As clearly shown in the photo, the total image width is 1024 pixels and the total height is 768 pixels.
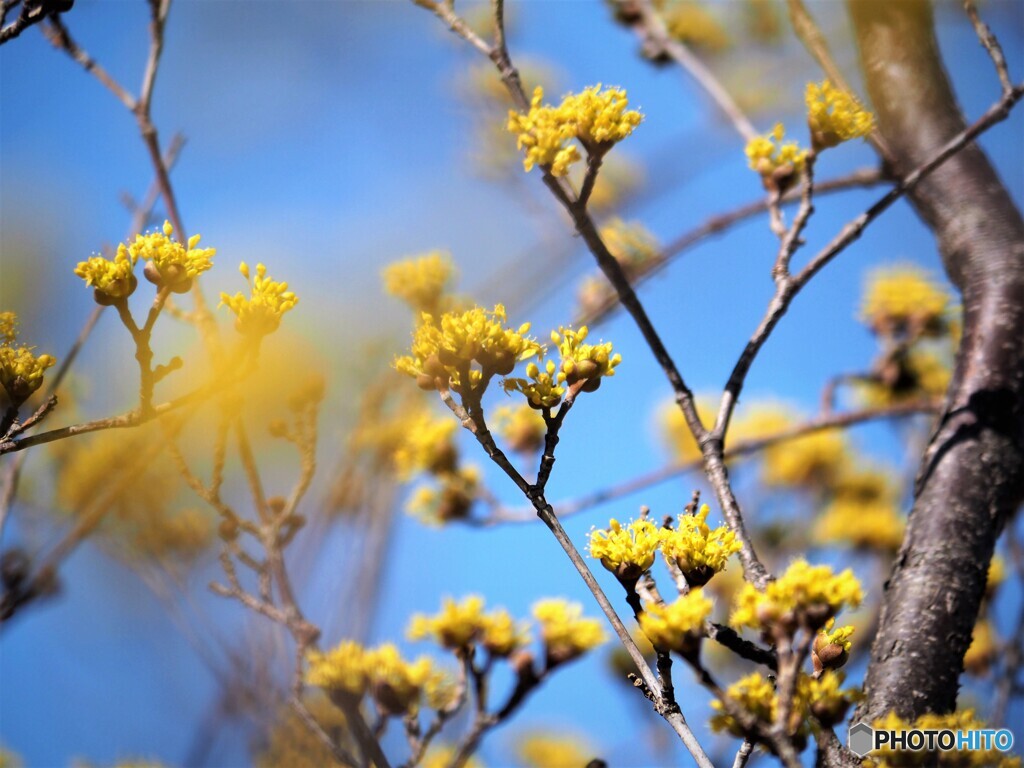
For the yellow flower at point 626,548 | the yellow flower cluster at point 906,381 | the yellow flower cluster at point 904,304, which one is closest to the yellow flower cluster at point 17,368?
the yellow flower at point 626,548

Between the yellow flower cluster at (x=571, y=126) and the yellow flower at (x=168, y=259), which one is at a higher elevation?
the yellow flower cluster at (x=571, y=126)

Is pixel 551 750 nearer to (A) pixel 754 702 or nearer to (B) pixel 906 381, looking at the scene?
(B) pixel 906 381

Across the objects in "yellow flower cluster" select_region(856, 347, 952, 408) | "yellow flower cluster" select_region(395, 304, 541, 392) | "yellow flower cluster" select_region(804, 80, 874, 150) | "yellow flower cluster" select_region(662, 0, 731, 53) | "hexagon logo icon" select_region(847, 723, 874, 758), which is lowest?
"hexagon logo icon" select_region(847, 723, 874, 758)

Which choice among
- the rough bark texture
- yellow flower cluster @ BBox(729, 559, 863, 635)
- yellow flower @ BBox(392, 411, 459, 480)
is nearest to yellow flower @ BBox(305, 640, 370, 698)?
yellow flower cluster @ BBox(729, 559, 863, 635)

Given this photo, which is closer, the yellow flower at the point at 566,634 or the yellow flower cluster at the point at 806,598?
the yellow flower cluster at the point at 806,598

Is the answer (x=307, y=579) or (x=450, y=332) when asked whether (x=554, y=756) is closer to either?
(x=307, y=579)

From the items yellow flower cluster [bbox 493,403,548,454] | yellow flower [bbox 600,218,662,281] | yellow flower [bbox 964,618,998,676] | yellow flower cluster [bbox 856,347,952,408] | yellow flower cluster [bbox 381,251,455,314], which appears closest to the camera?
yellow flower cluster [bbox 381,251,455,314]

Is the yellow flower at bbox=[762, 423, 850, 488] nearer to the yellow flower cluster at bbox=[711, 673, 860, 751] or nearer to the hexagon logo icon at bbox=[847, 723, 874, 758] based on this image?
the hexagon logo icon at bbox=[847, 723, 874, 758]

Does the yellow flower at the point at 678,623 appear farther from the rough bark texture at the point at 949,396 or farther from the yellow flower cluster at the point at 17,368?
the yellow flower cluster at the point at 17,368
